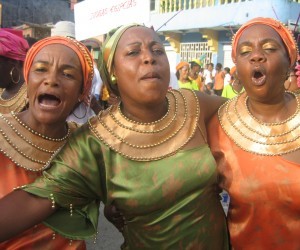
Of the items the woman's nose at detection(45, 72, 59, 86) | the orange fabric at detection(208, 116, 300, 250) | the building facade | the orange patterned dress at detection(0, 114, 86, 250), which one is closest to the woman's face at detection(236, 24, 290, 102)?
the orange fabric at detection(208, 116, 300, 250)

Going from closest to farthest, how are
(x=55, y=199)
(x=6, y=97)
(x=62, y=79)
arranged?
(x=55, y=199)
(x=62, y=79)
(x=6, y=97)

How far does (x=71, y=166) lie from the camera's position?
1.77m

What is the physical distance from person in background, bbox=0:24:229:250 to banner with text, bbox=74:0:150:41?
2.85 metres

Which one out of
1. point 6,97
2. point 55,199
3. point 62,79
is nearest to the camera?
point 55,199

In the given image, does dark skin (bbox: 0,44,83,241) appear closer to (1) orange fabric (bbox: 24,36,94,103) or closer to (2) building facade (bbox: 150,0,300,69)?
(1) orange fabric (bbox: 24,36,94,103)

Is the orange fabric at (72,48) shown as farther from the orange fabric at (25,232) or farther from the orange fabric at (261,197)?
the orange fabric at (261,197)

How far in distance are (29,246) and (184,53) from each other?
42.8 ft

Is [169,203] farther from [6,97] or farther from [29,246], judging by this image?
[6,97]

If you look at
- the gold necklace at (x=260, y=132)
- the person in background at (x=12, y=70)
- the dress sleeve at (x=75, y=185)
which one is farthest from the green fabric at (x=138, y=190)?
the person in background at (x=12, y=70)

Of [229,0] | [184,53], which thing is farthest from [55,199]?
[184,53]

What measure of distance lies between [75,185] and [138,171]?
0.97ft

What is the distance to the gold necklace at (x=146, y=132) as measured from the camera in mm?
1858

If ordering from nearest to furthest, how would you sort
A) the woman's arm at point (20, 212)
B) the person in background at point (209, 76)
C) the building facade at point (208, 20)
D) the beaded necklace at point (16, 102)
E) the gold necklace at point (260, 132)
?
the woman's arm at point (20, 212)
the gold necklace at point (260, 132)
the beaded necklace at point (16, 102)
the building facade at point (208, 20)
the person in background at point (209, 76)

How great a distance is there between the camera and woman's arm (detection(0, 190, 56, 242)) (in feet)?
5.42
